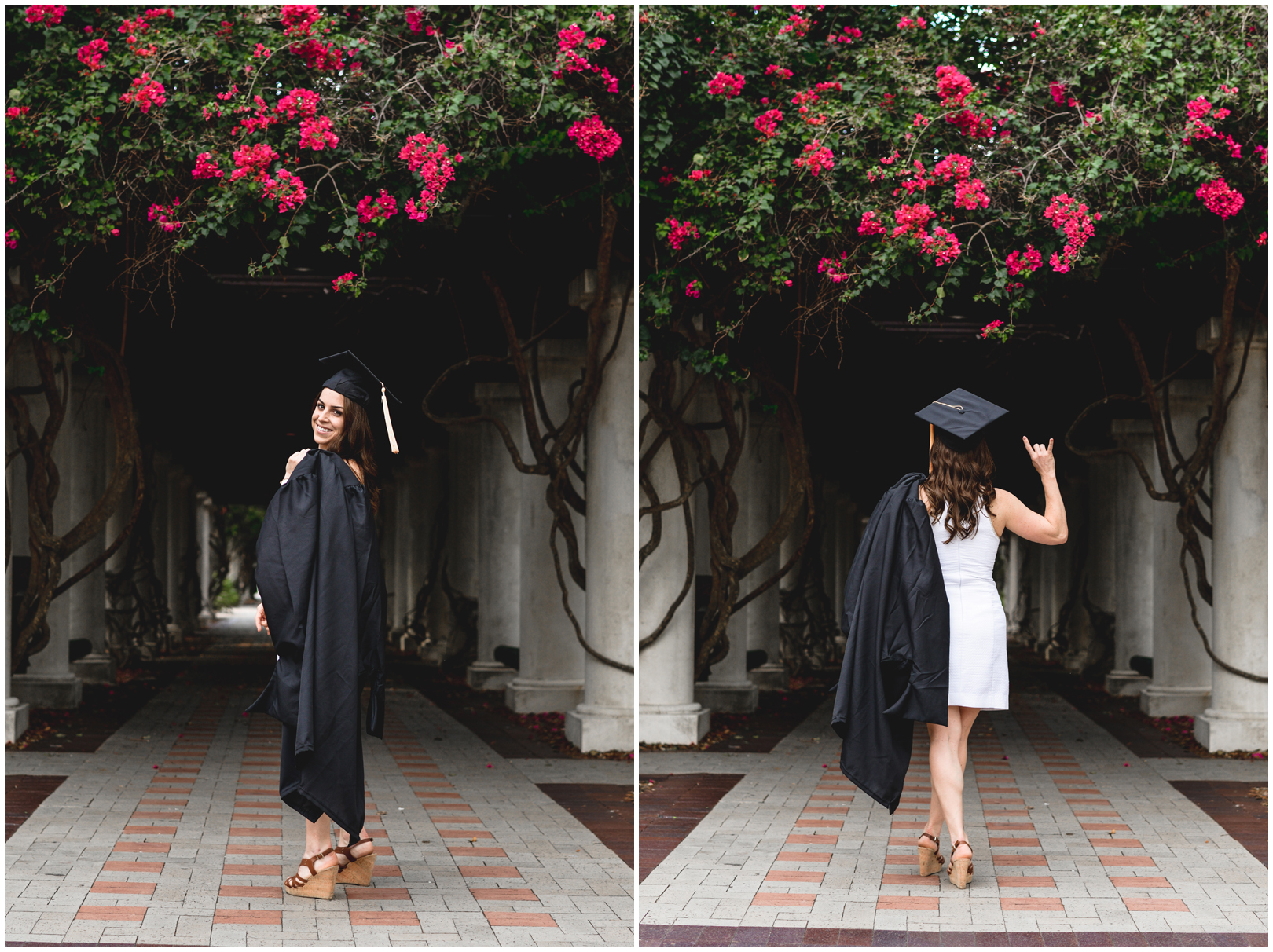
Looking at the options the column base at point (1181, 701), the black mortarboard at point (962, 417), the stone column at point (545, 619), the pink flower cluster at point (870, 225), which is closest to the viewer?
the black mortarboard at point (962, 417)

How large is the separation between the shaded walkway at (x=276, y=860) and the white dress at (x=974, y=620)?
119cm

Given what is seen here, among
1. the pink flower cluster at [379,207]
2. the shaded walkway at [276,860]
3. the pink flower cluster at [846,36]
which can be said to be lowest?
the shaded walkway at [276,860]

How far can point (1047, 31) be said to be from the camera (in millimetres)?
6379

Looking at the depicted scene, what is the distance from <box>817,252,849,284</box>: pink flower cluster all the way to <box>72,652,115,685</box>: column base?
7.96 meters

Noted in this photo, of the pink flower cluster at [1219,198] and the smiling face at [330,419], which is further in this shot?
the pink flower cluster at [1219,198]

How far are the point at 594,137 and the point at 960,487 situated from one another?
269 cm

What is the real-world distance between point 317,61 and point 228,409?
914 centimetres

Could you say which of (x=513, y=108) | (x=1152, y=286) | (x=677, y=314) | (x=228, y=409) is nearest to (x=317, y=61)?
(x=513, y=108)

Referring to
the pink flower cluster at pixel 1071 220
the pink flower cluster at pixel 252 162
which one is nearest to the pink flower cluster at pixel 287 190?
the pink flower cluster at pixel 252 162

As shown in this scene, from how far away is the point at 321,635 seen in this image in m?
3.60

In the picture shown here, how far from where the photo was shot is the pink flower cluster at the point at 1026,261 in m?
6.01

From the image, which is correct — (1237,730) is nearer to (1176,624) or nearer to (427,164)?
(1176,624)

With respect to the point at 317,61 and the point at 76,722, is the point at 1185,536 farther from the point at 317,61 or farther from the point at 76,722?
the point at 76,722

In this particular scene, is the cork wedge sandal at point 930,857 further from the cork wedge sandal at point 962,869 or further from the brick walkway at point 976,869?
the cork wedge sandal at point 962,869
